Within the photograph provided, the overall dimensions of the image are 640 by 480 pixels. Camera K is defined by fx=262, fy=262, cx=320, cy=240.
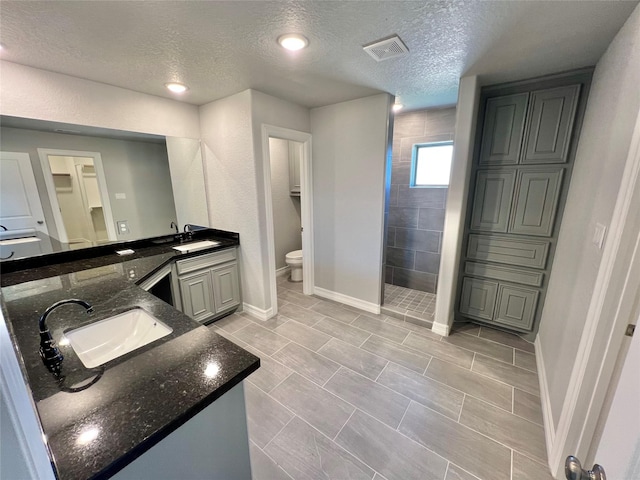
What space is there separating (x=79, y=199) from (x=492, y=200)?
3775 millimetres

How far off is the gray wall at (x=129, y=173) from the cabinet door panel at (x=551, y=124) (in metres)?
3.55

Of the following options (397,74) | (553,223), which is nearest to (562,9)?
(397,74)

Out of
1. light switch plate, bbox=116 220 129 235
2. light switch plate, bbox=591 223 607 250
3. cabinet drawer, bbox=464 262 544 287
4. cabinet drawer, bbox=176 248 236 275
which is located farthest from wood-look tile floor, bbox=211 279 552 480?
light switch plate, bbox=116 220 129 235

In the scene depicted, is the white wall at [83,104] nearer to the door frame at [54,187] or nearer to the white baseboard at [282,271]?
the door frame at [54,187]

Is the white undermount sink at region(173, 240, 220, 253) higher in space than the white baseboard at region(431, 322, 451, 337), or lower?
higher

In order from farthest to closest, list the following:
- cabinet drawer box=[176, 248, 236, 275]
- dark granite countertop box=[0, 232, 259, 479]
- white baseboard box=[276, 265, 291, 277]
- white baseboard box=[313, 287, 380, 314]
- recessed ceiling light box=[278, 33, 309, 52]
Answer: white baseboard box=[276, 265, 291, 277]
white baseboard box=[313, 287, 380, 314]
cabinet drawer box=[176, 248, 236, 275]
recessed ceiling light box=[278, 33, 309, 52]
dark granite countertop box=[0, 232, 259, 479]

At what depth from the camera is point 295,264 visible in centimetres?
400

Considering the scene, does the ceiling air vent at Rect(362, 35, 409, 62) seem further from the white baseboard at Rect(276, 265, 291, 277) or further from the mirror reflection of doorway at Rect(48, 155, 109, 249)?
the white baseboard at Rect(276, 265, 291, 277)

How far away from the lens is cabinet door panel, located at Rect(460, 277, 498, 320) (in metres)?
2.64

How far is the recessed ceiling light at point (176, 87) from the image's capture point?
234 cm

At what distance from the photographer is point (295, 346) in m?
2.50

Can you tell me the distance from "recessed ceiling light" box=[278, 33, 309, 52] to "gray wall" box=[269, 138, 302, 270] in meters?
2.42

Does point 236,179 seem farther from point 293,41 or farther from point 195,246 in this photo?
→ point 293,41

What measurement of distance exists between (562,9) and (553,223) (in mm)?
1596
